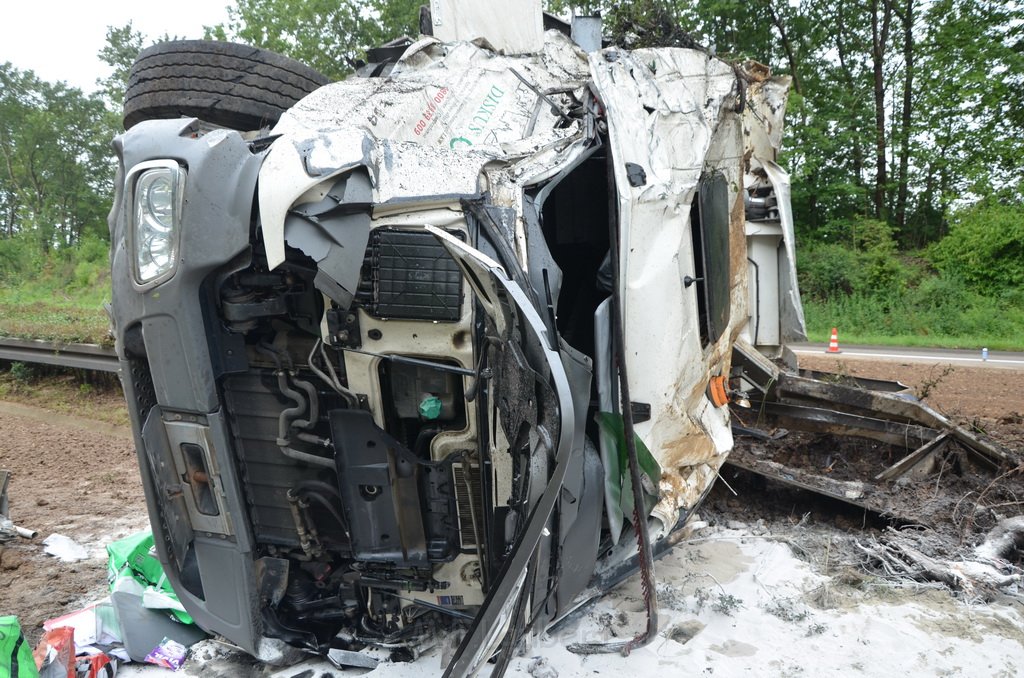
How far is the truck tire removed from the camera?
10.5 ft

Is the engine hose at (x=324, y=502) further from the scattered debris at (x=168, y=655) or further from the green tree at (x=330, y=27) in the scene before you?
the green tree at (x=330, y=27)

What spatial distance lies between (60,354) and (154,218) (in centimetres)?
736

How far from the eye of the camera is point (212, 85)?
3.21 metres

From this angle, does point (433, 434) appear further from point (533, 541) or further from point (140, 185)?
point (140, 185)

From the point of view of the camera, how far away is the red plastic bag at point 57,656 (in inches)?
92.6

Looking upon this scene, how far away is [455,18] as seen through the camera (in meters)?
3.32

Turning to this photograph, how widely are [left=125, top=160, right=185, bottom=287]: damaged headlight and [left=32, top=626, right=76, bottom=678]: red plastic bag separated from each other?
4.34 feet

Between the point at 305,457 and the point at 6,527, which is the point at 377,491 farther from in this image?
the point at 6,527

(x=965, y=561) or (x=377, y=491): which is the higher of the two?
(x=377, y=491)

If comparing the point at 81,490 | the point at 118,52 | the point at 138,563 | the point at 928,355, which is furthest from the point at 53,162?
the point at 928,355

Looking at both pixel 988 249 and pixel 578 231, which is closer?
pixel 578 231

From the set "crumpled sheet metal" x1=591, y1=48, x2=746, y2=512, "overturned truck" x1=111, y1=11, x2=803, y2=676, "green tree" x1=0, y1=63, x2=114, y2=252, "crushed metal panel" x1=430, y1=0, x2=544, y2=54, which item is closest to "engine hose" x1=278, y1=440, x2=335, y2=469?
"overturned truck" x1=111, y1=11, x2=803, y2=676

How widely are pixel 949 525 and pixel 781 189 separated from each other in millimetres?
2003

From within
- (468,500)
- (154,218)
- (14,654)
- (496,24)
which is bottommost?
(14,654)
